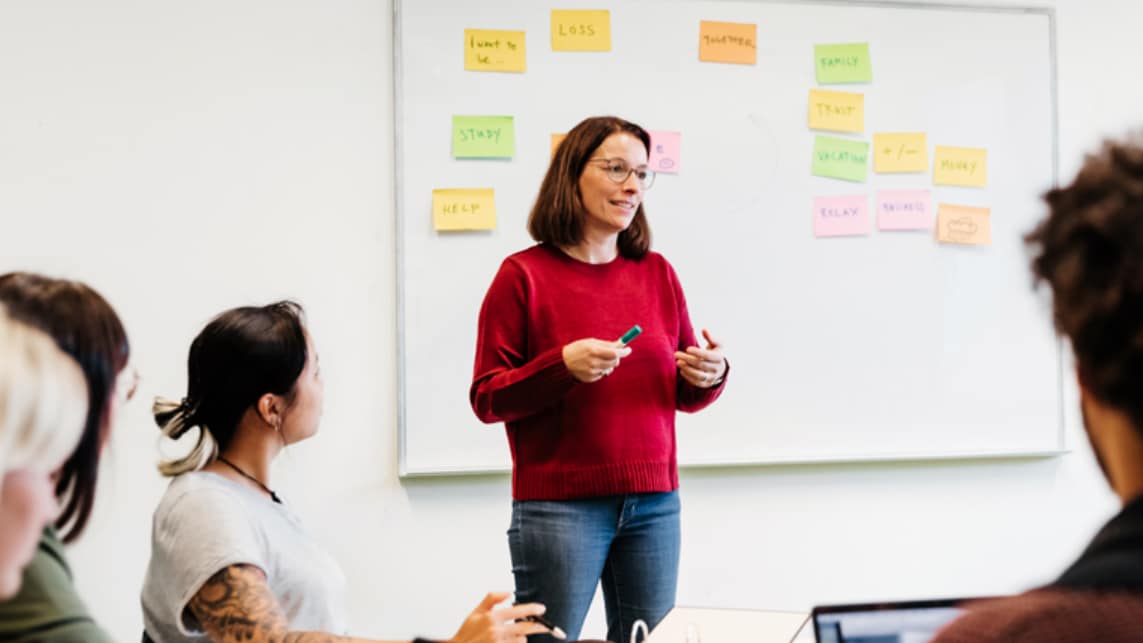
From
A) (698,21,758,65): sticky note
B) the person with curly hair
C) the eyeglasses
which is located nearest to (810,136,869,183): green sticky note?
(698,21,758,65): sticky note

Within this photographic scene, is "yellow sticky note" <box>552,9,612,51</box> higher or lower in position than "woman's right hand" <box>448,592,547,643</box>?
higher

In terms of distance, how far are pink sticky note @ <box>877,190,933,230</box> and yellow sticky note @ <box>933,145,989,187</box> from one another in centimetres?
7

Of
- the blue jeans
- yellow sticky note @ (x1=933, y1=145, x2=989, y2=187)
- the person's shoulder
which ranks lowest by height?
the blue jeans

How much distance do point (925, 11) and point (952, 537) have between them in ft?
4.65

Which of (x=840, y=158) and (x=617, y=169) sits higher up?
(x=840, y=158)

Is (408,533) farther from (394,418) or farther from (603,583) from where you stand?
(603,583)

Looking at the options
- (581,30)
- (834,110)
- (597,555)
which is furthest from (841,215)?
(597,555)

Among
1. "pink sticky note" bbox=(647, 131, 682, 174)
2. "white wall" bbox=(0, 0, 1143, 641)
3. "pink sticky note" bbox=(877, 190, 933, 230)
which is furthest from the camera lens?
"pink sticky note" bbox=(877, 190, 933, 230)

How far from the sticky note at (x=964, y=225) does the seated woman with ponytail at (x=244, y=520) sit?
1906mm

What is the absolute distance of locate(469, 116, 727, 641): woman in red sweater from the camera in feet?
6.19

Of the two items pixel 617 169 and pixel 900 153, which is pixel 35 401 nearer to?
pixel 617 169

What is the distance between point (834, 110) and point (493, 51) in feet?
2.98

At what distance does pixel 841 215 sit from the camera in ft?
9.20

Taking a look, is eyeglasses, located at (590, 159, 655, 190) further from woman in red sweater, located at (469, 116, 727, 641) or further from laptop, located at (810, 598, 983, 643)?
laptop, located at (810, 598, 983, 643)
